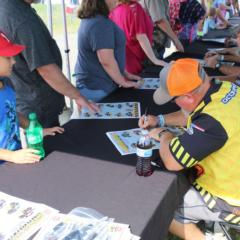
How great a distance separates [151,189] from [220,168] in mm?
341

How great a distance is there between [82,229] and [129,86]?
1.54 meters

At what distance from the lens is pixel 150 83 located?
270 cm

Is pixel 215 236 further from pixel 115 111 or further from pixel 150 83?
pixel 150 83

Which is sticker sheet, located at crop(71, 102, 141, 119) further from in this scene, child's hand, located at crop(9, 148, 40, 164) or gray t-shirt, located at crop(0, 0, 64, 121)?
child's hand, located at crop(9, 148, 40, 164)

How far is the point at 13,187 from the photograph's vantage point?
4.55 ft

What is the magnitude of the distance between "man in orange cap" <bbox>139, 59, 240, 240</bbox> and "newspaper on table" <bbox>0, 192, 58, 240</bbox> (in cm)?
58

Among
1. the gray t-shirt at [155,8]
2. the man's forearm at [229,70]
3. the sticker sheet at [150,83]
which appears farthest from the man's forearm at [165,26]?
the sticker sheet at [150,83]

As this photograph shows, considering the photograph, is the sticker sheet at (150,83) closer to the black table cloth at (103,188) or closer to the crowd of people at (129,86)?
the crowd of people at (129,86)

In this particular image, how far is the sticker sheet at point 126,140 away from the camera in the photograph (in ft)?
5.56

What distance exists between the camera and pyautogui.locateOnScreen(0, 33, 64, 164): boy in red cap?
5.06ft

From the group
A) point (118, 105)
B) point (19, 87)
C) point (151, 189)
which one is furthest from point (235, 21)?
point (151, 189)

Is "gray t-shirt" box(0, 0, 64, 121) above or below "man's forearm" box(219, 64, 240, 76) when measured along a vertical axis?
above

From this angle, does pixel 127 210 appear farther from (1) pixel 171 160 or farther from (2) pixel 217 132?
(2) pixel 217 132

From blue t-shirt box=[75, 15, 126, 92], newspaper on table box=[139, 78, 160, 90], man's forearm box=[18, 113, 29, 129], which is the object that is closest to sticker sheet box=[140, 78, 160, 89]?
newspaper on table box=[139, 78, 160, 90]
